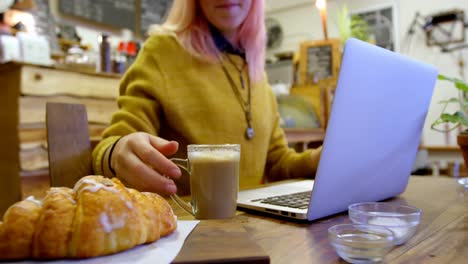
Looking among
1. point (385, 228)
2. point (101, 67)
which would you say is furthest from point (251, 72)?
point (101, 67)

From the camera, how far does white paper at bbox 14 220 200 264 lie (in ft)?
1.27

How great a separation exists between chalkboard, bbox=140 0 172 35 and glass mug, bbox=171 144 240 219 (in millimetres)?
3571

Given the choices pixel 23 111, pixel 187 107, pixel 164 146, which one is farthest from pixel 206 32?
pixel 23 111

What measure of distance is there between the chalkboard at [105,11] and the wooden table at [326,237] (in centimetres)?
304

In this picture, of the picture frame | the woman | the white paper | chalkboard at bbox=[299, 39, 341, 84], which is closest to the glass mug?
the white paper

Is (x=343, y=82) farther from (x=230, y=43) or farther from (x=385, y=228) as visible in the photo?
(x=230, y=43)

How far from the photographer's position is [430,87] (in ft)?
2.52

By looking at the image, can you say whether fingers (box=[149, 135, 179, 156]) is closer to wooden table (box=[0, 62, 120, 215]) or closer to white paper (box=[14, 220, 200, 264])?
white paper (box=[14, 220, 200, 264])

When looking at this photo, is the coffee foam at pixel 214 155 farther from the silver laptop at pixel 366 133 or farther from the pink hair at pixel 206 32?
the pink hair at pixel 206 32

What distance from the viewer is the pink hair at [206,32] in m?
1.18

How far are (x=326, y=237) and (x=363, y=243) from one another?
123 millimetres

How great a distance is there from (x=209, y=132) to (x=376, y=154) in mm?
587

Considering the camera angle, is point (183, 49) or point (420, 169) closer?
point (183, 49)

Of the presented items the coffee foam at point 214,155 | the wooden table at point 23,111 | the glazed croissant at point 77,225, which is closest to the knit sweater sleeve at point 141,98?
the coffee foam at point 214,155
